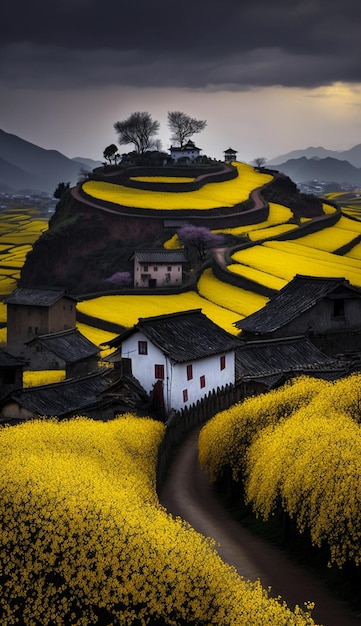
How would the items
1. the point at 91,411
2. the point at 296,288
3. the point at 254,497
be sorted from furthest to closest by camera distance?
the point at 296,288, the point at 91,411, the point at 254,497

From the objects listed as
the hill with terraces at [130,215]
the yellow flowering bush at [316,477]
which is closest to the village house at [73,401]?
the yellow flowering bush at [316,477]

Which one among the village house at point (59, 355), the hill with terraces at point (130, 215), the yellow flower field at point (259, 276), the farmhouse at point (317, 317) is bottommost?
the village house at point (59, 355)

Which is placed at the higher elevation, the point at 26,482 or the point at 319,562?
the point at 26,482

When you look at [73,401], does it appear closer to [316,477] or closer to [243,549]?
[243,549]

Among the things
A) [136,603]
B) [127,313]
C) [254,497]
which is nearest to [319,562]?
[254,497]

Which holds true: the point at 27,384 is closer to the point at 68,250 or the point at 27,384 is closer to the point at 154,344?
the point at 154,344

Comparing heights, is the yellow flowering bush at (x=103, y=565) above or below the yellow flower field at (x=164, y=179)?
below

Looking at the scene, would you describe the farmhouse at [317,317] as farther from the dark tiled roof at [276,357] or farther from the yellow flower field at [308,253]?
the yellow flower field at [308,253]
